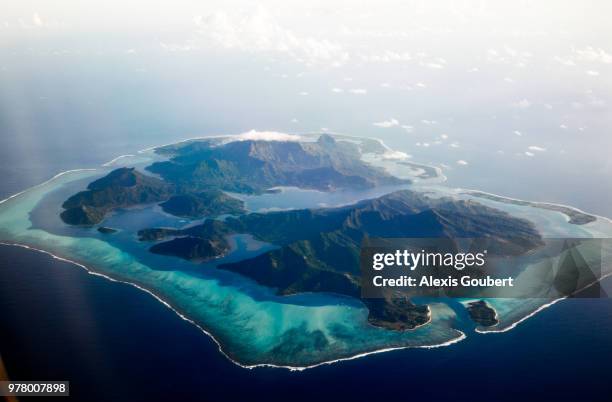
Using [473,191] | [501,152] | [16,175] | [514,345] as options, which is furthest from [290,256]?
[501,152]

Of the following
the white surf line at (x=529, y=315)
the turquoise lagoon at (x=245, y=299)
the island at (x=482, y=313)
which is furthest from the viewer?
the island at (x=482, y=313)

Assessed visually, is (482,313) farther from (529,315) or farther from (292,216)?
(292,216)

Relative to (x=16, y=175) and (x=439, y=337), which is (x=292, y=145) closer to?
(x=16, y=175)

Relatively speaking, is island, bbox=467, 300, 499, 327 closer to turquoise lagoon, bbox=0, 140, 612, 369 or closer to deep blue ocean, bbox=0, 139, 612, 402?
turquoise lagoon, bbox=0, 140, 612, 369

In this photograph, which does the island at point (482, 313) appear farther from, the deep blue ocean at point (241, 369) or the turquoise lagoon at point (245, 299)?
the deep blue ocean at point (241, 369)

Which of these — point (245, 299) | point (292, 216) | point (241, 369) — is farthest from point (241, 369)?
point (292, 216)

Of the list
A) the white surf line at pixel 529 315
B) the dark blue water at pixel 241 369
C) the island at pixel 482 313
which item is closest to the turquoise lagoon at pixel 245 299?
the white surf line at pixel 529 315
